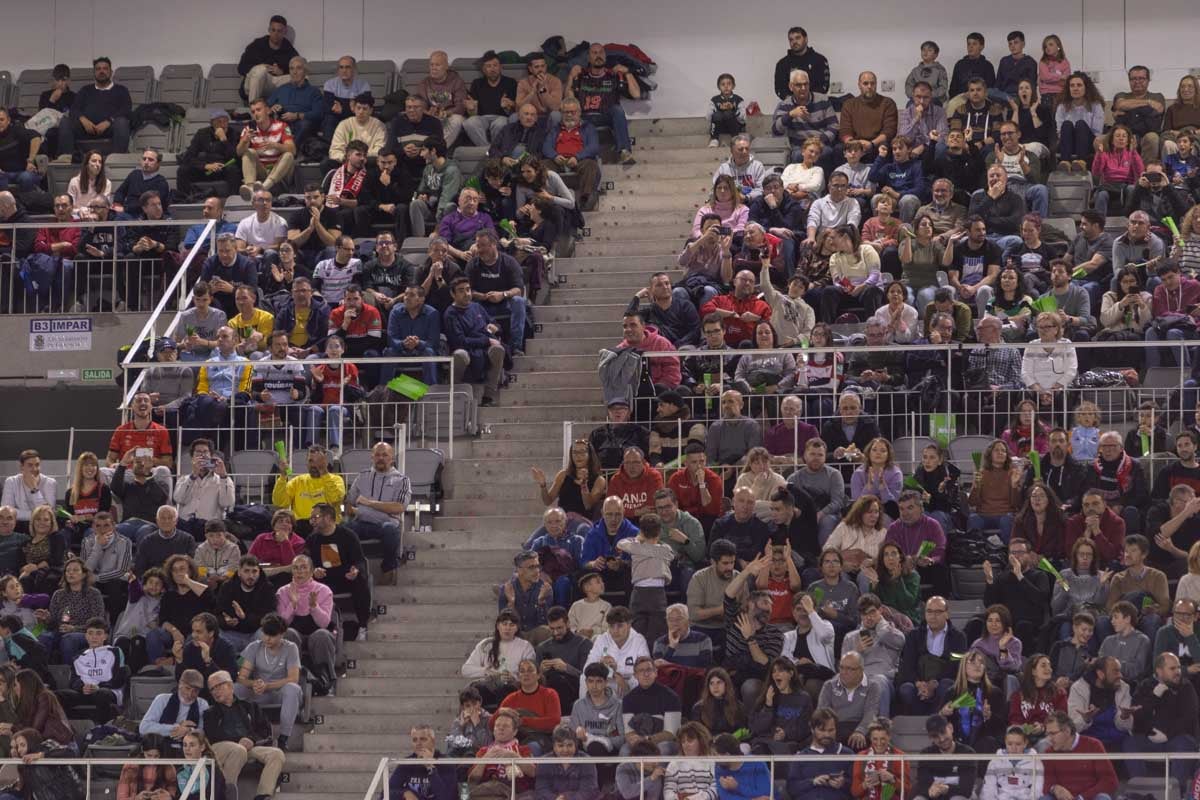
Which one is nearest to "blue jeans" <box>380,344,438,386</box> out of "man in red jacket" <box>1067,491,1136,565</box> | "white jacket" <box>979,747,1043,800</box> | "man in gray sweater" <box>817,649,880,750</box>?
"man in gray sweater" <box>817,649,880,750</box>

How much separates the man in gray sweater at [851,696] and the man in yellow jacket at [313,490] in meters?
4.40

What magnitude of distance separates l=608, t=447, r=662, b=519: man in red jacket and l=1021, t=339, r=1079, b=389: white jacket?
301 centimetres

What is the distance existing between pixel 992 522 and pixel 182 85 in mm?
11963

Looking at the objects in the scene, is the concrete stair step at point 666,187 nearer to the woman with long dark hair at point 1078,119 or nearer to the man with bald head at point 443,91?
the man with bald head at point 443,91

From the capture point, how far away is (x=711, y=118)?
24.8 m

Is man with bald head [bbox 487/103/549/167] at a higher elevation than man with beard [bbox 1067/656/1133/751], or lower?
higher

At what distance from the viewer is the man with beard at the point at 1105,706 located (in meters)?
16.0

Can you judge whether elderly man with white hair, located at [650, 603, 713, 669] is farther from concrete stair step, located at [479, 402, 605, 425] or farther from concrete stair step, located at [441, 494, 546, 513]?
concrete stair step, located at [479, 402, 605, 425]

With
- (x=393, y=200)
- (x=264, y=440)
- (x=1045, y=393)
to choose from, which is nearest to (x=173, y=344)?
(x=264, y=440)

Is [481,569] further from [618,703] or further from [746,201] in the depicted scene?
[746,201]

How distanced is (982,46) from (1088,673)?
10.0 meters

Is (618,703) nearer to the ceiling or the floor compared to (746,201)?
Answer: nearer to the floor

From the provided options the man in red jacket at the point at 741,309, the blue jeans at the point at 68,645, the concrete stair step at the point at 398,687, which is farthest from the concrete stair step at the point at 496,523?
the blue jeans at the point at 68,645

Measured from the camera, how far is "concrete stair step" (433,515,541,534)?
63.4 feet
